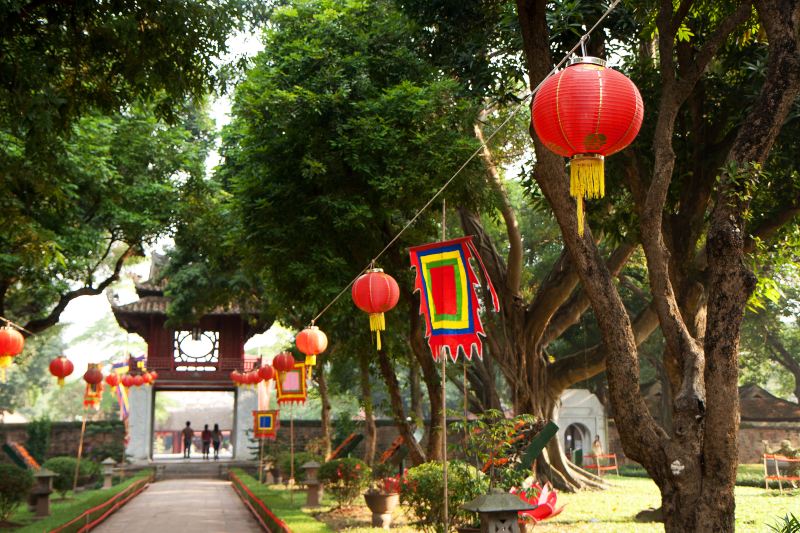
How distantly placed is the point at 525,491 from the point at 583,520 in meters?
4.54

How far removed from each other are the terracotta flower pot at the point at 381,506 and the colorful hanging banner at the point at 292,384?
158 inches

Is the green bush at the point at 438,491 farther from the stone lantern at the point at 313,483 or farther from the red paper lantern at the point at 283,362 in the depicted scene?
the red paper lantern at the point at 283,362

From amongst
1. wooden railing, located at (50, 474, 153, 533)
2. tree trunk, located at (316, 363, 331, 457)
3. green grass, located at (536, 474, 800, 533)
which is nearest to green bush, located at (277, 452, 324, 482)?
tree trunk, located at (316, 363, 331, 457)

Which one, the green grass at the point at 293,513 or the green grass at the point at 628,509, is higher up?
the green grass at the point at 293,513

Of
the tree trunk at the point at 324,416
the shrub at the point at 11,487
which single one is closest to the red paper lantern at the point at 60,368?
the shrub at the point at 11,487

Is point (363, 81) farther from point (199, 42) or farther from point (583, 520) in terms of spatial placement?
point (583, 520)

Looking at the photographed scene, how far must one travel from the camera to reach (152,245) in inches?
715

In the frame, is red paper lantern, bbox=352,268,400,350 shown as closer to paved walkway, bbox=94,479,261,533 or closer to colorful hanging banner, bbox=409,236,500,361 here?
colorful hanging banner, bbox=409,236,500,361

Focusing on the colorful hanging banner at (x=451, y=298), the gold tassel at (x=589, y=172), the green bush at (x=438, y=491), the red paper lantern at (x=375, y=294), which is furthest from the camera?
the red paper lantern at (x=375, y=294)

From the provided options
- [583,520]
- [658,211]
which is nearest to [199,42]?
[658,211]

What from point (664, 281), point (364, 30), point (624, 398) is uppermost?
point (364, 30)

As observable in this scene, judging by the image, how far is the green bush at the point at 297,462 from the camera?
17.5 meters

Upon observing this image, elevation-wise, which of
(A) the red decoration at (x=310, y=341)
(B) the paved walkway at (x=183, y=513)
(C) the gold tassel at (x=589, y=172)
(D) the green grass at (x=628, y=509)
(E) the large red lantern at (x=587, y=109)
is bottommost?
(B) the paved walkway at (x=183, y=513)

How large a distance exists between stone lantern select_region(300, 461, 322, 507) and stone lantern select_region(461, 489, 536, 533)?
10.4 metres
